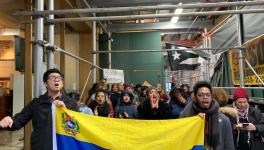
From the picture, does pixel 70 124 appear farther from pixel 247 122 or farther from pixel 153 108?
pixel 247 122

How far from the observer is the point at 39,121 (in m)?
2.54

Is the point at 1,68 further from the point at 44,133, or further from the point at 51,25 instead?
the point at 44,133

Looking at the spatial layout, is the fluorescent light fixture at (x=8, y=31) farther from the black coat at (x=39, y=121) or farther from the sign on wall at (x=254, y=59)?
the black coat at (x=39, y=121)

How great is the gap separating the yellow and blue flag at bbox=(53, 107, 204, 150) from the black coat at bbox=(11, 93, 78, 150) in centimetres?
6

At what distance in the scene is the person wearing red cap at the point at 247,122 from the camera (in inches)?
127

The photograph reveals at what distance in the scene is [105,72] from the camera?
7.02 meters

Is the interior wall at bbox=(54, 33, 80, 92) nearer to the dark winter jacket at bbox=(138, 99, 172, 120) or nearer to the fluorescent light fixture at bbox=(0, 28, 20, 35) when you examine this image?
the fluorescent light fixture at bbox=(0, 28, 20, 35)

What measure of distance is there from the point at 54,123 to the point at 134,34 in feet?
28.4

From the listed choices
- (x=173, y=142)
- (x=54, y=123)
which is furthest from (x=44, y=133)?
(x=173, y=142)

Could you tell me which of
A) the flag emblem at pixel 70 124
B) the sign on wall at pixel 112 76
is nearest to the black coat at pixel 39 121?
the flag emblem at pixel 70 124

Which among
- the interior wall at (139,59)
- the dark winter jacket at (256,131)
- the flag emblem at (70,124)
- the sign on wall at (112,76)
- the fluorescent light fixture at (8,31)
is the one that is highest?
the fluorescent light fixture at (8,31)

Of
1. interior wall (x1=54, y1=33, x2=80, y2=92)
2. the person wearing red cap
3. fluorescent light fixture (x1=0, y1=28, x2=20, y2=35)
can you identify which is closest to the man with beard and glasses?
the person wearing red cap

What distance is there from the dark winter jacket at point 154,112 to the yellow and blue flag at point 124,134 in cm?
155

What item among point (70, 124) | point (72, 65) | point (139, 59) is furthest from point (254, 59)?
point (72, 65)
